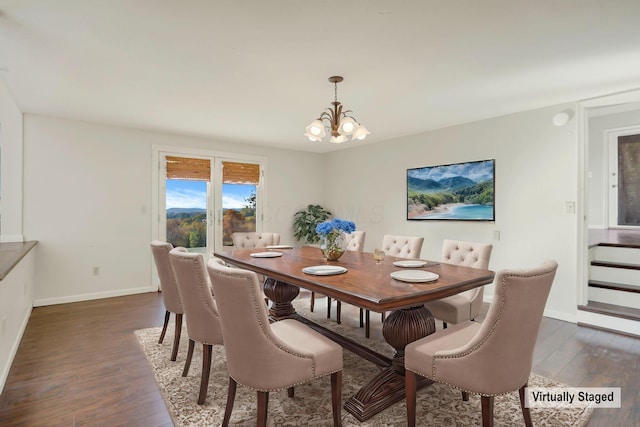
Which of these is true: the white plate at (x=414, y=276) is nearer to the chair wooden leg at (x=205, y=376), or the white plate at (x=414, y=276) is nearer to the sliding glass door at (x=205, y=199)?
the chair wooden leg at (x=205, y=376)

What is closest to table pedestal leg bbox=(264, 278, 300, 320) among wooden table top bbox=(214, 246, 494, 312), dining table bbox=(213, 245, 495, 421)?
wooden table top bbox=(214, 246, 494, 312)

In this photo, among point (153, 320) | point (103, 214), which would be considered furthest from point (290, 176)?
point (153, 320)

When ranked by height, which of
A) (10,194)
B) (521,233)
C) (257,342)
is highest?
(10,194)

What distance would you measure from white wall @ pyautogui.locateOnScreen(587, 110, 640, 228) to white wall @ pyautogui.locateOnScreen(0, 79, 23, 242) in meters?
7.82

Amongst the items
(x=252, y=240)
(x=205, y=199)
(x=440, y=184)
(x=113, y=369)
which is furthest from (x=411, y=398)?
(x=205, y=199)

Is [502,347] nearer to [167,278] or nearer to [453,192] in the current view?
[167,278]

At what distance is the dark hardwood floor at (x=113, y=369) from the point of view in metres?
1.93

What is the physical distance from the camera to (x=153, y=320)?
360 centimetres

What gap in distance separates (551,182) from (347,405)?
11.0 ft

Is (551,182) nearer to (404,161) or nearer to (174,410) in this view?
(404,161)

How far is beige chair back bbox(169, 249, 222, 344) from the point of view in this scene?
202 centimetres

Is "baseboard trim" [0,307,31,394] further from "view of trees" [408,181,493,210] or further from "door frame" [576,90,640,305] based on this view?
"door frame" [576,90,640,305]

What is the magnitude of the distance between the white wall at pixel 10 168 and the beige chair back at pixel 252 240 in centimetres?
233

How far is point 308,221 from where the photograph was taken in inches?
249
